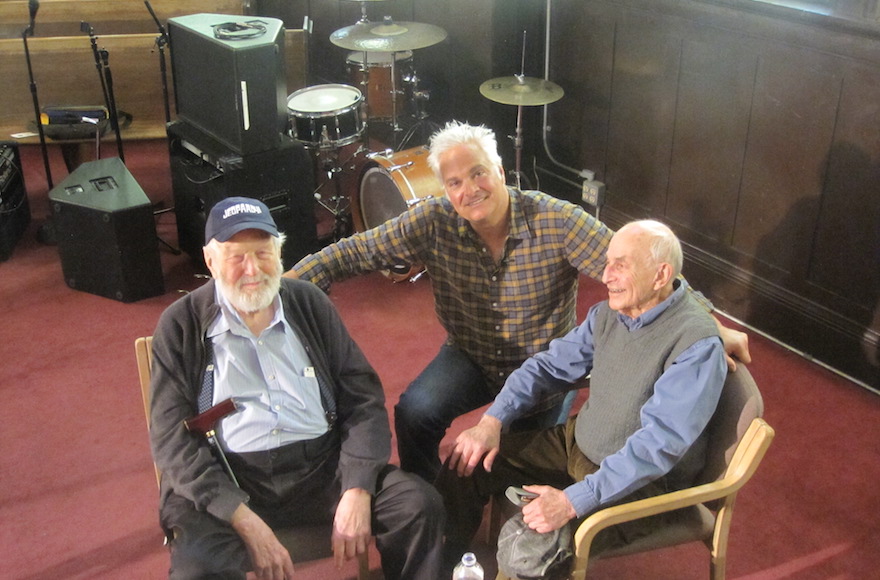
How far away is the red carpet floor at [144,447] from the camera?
2.78 m

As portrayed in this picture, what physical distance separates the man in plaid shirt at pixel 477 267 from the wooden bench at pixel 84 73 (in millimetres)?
2843

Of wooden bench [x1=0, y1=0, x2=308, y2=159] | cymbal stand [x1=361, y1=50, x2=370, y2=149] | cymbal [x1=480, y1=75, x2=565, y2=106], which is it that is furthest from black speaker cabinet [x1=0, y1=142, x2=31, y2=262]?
cymbal [x1=480, y1=75, x2=565, y2=106]

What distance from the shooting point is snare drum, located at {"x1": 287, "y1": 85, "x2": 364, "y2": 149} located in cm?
445

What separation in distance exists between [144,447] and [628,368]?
1898mm

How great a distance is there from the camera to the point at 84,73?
5.24m

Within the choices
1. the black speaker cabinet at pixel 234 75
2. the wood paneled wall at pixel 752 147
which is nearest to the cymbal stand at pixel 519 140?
the wood paneled wall at pixel 752 147

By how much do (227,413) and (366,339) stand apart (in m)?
1.72

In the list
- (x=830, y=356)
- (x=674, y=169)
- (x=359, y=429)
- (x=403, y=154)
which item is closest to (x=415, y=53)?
→ (x=403, y=154)

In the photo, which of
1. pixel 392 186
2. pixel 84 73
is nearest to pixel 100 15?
pixel 84 73

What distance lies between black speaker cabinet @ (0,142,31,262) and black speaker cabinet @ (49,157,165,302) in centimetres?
47

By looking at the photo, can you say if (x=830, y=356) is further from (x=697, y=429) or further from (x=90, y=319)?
(x=90, y=319)

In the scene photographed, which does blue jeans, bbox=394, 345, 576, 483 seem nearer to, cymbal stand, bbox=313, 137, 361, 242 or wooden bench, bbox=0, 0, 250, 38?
cymbal stand, bbox=313, 137, 361, 242

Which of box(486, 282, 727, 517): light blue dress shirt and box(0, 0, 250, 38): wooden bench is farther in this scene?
box(0, 0, 250, 38): wooden bench

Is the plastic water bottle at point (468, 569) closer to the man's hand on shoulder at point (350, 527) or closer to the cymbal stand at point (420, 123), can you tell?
the man's hand on shoulder at point (350, 527)
